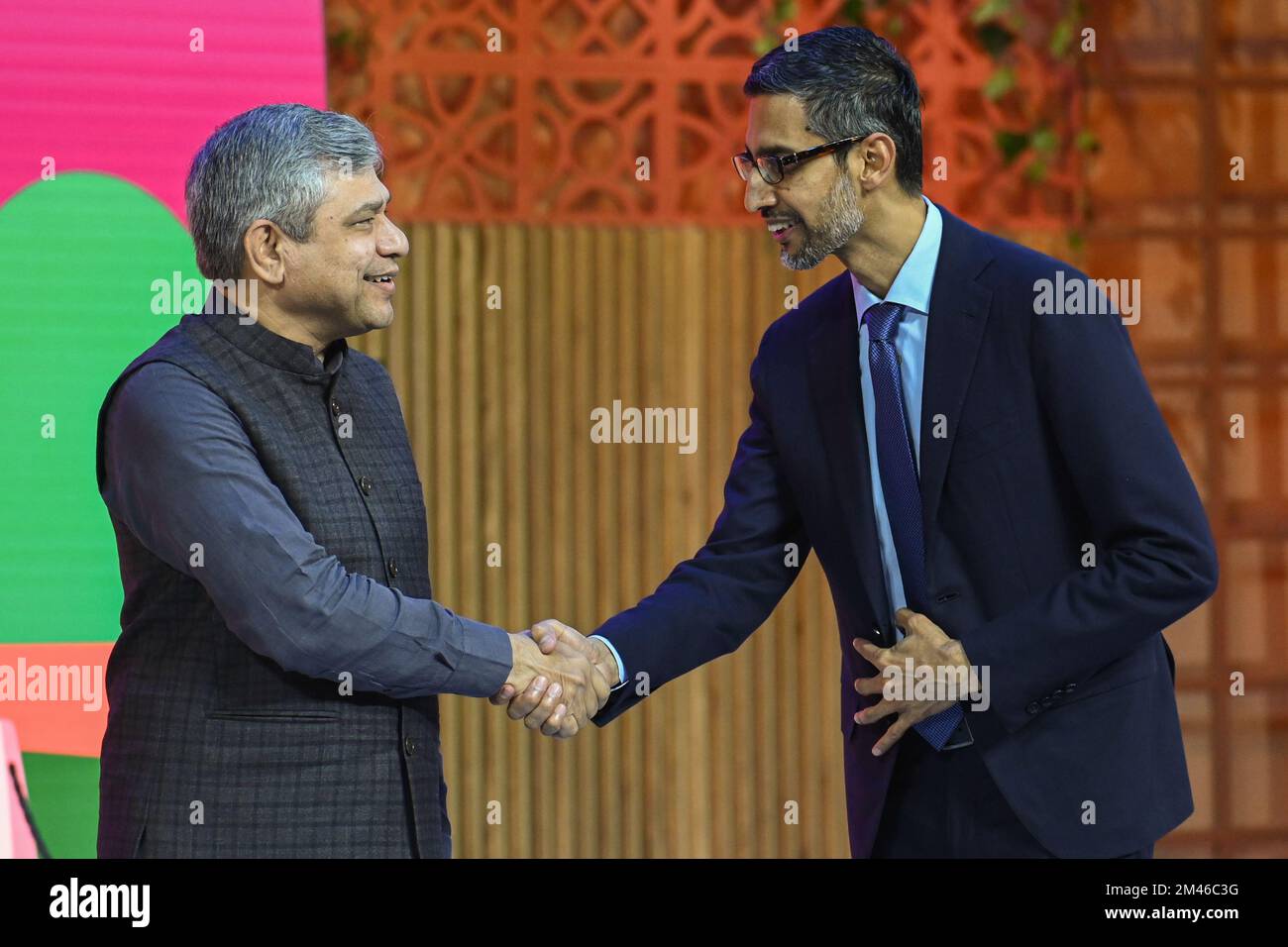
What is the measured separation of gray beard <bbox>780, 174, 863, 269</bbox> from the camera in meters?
2.17

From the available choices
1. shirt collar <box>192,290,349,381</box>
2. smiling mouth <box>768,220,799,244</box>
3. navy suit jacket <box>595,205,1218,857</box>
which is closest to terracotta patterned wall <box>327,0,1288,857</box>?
smiling mouth <box>768,220,799,244</box>

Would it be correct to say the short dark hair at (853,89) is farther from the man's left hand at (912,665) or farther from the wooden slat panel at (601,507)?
the wooden slat panel at (601,507)

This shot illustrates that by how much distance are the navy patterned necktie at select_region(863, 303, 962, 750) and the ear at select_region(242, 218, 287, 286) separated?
899 mm

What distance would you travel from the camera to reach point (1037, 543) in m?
2.01

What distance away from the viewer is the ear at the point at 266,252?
1988 mm

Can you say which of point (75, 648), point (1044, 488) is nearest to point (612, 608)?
point (75, 648)

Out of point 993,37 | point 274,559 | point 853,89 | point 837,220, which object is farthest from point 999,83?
point 274,559

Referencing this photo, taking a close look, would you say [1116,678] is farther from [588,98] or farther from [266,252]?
[588,98]

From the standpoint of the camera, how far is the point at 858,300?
2213 mm

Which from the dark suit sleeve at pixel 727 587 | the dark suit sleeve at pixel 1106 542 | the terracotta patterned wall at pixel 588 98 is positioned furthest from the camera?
the terracotta patterned wall at pixel 588 98

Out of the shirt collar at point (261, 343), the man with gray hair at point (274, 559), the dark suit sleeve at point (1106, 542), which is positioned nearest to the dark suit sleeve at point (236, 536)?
the man with gray hair at point (274, 559)

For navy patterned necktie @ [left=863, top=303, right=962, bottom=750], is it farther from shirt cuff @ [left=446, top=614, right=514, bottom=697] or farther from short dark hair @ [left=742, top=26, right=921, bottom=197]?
shirt cuff @ [left=446, top=614, right=514, bottom=697]
